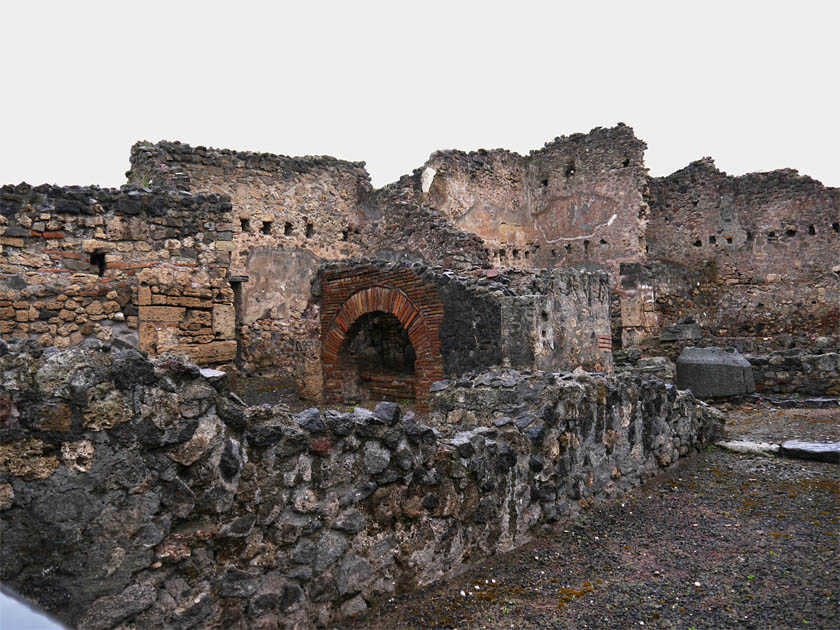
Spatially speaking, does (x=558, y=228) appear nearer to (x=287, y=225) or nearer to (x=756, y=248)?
(x=756, y=248)

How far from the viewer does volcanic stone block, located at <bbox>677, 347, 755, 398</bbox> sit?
382 inches

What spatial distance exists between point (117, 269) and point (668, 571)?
5262 millimetres

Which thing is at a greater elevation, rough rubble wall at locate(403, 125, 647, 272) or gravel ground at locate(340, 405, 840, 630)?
rough rubble wall at locate(403, 125, 647, 272)

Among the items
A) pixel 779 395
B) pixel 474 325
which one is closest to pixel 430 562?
pixel 474 325

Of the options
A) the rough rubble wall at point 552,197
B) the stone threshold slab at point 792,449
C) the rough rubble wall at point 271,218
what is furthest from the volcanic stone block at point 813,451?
the rough rubble wall at point 552,197

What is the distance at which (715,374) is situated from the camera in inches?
388

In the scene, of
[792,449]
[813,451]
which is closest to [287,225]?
[792,449]

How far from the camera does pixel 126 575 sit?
2123 millimetres

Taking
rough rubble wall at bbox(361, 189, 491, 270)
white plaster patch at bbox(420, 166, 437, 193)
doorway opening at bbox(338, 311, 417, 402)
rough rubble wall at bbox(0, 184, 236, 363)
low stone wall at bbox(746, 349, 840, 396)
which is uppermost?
white plaster patch at bbox(420, 166, 437, 193)

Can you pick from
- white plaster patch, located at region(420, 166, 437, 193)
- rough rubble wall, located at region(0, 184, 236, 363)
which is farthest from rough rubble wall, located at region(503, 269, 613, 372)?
white plaster patch, located at region(420, 166, 437, 193)

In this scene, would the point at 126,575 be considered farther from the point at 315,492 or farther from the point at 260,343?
the point at 260,343

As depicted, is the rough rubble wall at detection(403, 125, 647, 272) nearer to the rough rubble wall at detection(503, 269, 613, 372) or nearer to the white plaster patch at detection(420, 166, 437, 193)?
the white plaster patch at detection(420, 166, 437, 193)

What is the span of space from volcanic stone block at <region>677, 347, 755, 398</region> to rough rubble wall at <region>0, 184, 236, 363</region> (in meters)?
7.44

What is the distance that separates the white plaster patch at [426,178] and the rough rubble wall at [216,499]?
13.5 meters
